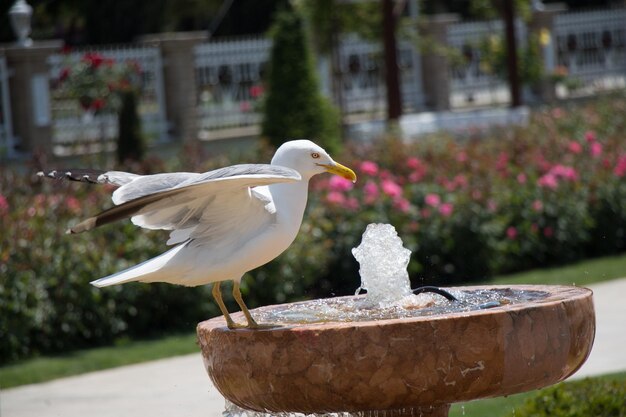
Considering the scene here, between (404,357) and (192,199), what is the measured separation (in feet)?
2.74

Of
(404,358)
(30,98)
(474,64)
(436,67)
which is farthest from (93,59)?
(404,358)

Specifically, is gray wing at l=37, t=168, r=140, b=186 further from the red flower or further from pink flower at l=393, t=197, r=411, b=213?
the red flower

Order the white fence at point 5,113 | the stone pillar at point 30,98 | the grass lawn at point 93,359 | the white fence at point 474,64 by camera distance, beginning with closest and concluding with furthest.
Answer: the grass lawn at point 93,359 < the white fence at point 5,113 < the stone pillar at point 30,98 < the white fence at point 474,64

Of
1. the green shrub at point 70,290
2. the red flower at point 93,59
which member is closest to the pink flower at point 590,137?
the green shrub at point 70,290

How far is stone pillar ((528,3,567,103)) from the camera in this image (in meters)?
20.6

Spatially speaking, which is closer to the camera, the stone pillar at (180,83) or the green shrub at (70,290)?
the green shrub at (70,290)

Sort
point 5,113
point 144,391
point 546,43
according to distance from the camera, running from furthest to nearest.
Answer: point 546,43, point 5,113, point 144,391

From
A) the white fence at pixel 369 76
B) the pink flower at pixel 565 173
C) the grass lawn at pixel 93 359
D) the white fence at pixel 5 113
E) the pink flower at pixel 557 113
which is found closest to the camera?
the grass lawn at pixel 93 359

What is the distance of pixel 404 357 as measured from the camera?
3531 mm

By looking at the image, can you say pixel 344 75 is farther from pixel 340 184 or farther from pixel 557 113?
pixel 340 184

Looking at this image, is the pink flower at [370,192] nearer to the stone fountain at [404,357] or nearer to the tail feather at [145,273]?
the stone fountain at [404,357]

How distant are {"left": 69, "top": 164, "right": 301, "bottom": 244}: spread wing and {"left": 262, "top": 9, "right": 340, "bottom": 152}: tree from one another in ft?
32.9

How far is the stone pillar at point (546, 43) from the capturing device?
67.7 feet

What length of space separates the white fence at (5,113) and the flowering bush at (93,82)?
0.71 metres
